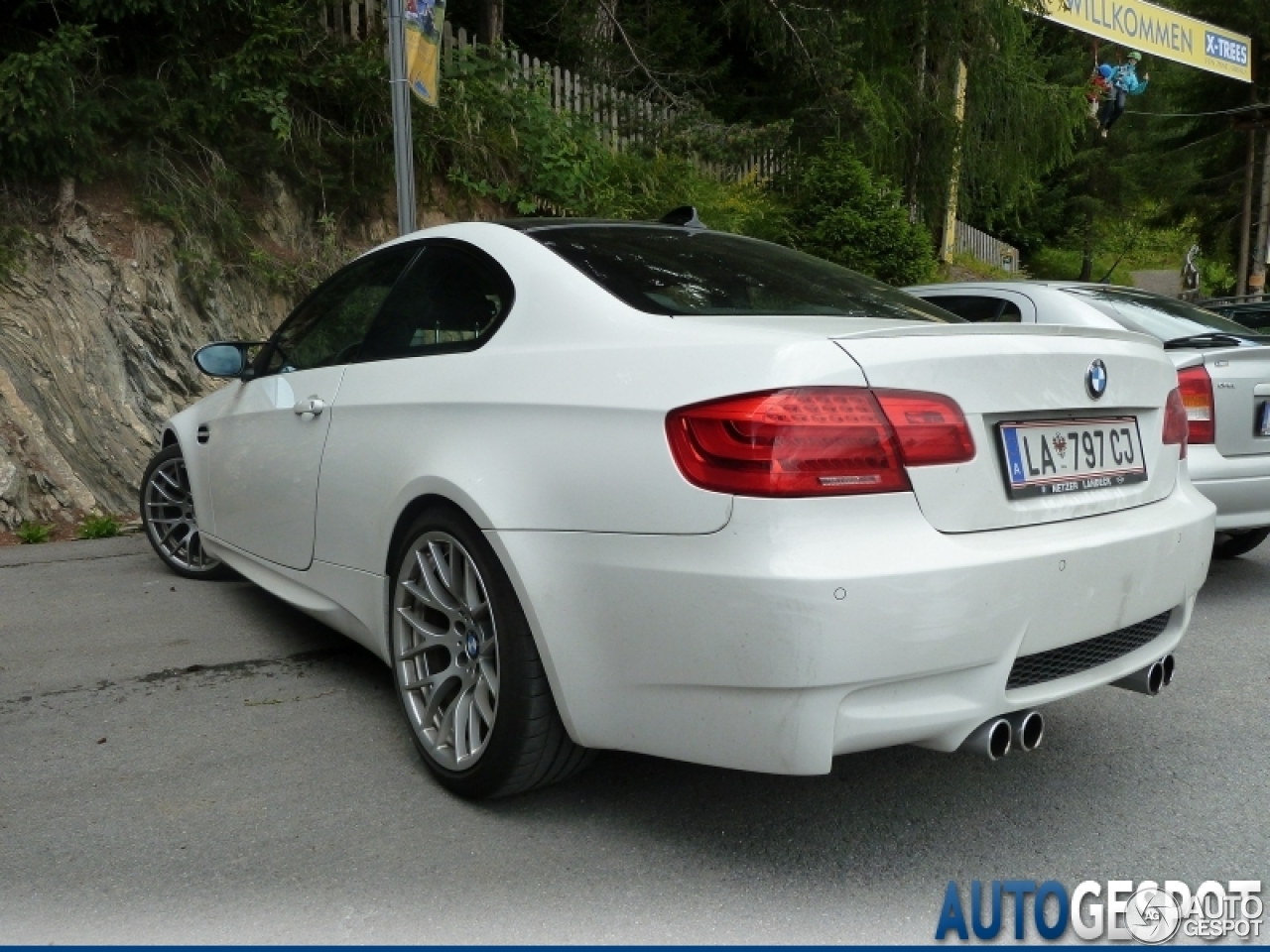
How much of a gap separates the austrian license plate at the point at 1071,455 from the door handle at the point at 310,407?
2168 mm

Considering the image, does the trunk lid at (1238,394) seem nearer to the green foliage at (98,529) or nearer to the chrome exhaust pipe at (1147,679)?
the chrome exhaust pipe at (1147,679)

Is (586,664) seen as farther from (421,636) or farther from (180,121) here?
(180,121)

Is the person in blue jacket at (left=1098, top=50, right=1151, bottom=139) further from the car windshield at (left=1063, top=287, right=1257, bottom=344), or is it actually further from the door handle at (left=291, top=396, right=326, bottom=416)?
the door handle at (left=291, top=396, right=326, bottom=416)

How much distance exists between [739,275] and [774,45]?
34.2 feet

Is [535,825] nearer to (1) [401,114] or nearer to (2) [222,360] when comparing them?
(2) [222,360]

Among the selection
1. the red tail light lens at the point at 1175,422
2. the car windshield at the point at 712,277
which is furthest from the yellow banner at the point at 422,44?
the red tail light lens at the point at 1175,422

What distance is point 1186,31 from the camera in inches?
696

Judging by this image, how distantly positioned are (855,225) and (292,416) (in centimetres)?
890

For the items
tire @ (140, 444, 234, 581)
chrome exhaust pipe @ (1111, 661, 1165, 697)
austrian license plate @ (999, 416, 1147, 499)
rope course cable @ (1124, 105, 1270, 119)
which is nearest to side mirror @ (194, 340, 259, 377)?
tire @ (140, 444, 234, 581)

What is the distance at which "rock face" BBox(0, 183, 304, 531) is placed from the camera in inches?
292

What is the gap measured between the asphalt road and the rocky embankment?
3698mm

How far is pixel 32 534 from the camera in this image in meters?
6.99

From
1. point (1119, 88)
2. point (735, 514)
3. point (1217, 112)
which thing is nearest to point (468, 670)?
point (735, 514)

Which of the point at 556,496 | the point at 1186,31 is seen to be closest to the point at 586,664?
the point at 556,496
